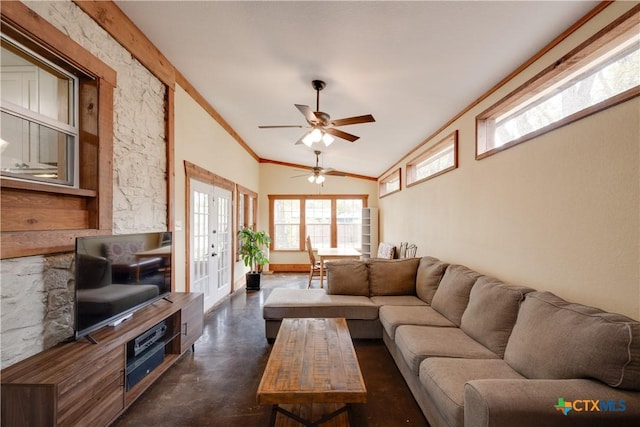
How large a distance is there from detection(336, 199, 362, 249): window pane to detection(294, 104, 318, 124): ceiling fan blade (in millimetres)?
5038

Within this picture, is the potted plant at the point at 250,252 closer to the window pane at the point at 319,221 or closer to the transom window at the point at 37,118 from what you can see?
the window pane at the point at 319,221

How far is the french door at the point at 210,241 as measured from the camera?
147 inches

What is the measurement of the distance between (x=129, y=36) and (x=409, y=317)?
3.57 metres

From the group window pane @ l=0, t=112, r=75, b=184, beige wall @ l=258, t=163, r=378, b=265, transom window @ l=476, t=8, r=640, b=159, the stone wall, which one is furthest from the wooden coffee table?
beige wall @ l=258, t=163, r=378, b=265

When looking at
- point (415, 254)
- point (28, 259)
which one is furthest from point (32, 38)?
point (415, 254)

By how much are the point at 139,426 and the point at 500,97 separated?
3873mm

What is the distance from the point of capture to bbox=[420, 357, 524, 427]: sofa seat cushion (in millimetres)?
1448

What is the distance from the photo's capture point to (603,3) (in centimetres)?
155

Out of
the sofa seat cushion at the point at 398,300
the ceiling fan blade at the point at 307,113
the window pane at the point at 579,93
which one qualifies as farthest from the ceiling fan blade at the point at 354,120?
the sofa seat cushion at the point at 398,300

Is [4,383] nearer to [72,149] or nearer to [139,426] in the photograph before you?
[139,426]

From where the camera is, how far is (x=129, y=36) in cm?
237

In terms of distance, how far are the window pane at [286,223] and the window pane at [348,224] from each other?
1.19 m

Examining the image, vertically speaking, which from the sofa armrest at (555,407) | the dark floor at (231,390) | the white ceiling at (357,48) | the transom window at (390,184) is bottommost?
the dark floor at (231,390)

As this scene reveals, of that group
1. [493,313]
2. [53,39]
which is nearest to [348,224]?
[493,313]
